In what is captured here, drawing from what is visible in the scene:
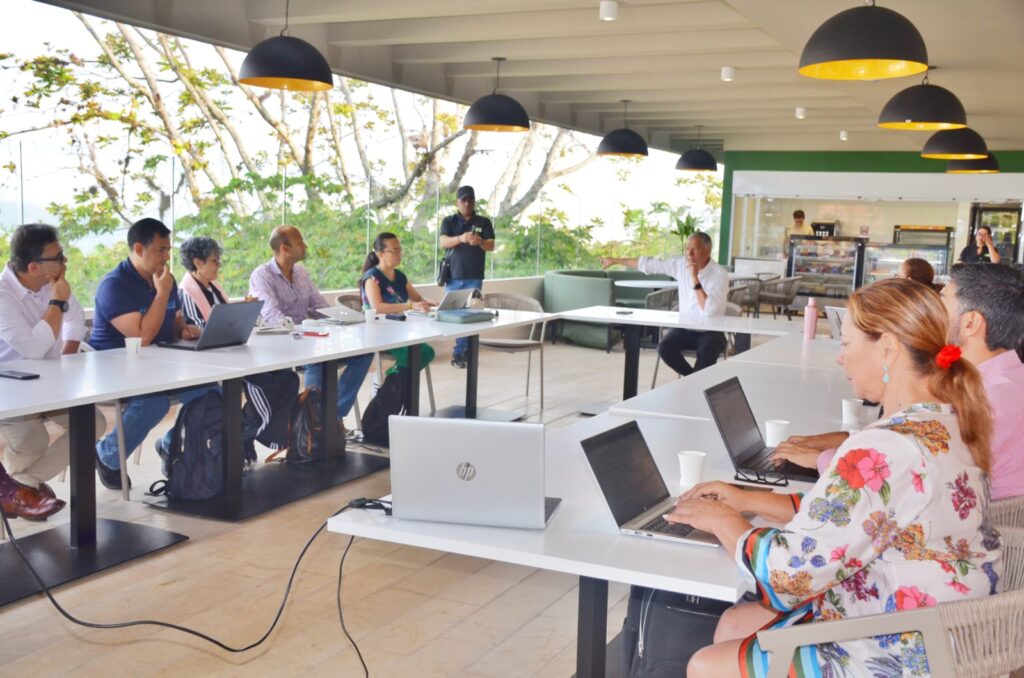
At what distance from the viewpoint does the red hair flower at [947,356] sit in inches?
73.5

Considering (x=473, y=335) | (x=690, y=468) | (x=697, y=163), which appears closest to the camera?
(x=690, y=468)

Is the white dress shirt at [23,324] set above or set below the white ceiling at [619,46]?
below

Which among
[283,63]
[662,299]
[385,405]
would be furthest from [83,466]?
Result: [662,299]

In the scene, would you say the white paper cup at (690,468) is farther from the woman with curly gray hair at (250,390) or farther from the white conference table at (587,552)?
the woman with curly gray hair at (250,390)

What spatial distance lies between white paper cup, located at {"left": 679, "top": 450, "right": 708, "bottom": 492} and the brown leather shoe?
3.04 meters

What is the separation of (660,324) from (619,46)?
7.53 ft

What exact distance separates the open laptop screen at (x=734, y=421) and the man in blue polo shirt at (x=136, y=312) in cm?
278

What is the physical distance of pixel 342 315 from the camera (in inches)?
231

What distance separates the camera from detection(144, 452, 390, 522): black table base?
4.48m

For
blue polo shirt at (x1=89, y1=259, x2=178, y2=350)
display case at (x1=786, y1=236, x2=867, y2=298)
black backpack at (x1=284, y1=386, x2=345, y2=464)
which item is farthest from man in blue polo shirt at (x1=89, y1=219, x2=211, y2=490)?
display case at (x1=786, y1=236, x2=867, y2=298)

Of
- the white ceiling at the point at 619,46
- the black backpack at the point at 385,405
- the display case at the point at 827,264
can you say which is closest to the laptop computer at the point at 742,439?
the white ceiling at the point at 619,46

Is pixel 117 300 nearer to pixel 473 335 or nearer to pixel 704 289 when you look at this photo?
pixel 473 335

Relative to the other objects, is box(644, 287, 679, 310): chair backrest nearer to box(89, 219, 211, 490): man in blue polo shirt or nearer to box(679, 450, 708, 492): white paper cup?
box(89, 219, 211, 490): man in blue polo shirt

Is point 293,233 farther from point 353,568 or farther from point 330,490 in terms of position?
point 353,568
